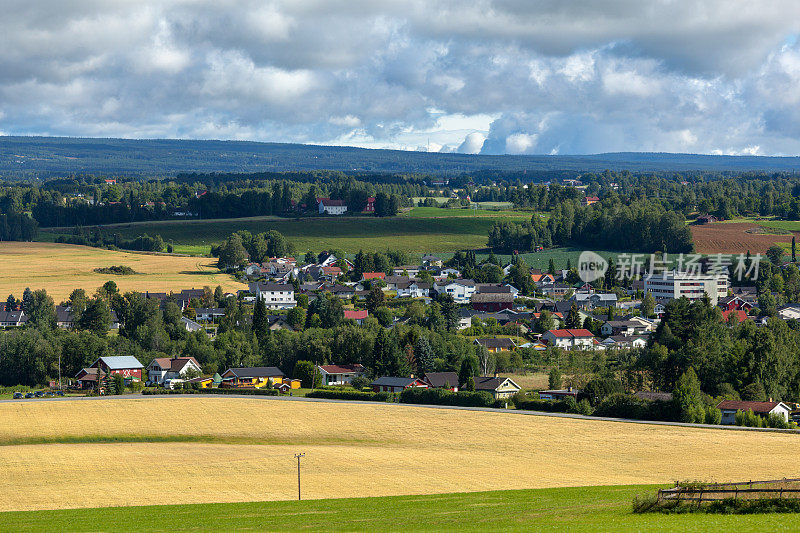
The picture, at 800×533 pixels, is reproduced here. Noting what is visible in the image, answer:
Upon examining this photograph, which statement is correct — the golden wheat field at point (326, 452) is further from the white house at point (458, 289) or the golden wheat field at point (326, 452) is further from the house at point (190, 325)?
the white house at point (458, 289)

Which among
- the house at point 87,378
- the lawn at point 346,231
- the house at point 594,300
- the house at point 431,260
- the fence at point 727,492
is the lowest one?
the house at point 87,378

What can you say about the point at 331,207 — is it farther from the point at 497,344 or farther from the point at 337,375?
the point at 337,375

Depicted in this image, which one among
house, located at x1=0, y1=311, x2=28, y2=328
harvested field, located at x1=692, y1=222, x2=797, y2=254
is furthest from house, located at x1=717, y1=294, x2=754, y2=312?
house, located at x1=0, y1=311, x2=28, y2=328

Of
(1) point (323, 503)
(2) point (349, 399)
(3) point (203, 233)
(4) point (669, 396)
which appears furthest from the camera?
(3) point (203, 233)

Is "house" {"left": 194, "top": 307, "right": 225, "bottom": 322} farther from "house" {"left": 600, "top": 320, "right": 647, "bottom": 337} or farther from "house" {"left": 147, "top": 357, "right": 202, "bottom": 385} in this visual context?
"house" {"left": 600, "top": 320, "right": 647, "bottom": 337}

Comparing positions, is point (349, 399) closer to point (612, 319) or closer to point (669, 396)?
point (669, 396)

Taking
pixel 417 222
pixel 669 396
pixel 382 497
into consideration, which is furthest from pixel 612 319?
pixel 417 222

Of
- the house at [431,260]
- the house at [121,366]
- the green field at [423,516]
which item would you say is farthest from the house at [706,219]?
the green field at [423,516]
